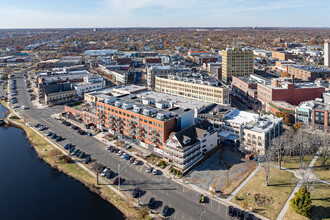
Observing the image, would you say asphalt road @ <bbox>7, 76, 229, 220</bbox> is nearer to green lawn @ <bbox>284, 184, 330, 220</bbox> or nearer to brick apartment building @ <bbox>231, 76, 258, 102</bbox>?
green lawn @ <bbox>284, 184, 330, 220</bbox>

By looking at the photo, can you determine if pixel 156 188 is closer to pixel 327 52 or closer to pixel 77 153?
pixel 77 153

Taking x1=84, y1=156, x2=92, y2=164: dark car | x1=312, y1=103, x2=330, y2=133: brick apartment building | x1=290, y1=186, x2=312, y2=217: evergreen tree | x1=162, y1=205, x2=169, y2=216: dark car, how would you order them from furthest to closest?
1. x1=312, y1=103, x2=330, y2=133: brick apartment building
2. x1=84, y1=156, x2=92, y2=164: dark car
3. x1=162, y1=205, x2=169, y2=216: dark car
4. x1=290, y1=186, x2=312, y2=217: evergreen tree

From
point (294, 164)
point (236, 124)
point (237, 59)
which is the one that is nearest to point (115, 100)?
point (236, 124)

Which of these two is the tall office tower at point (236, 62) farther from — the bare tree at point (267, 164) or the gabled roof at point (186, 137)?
the bare tree at point (267, 164)

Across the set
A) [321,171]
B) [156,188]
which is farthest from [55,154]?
[321,171]

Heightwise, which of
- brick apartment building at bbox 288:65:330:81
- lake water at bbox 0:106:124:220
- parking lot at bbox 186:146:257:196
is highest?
brick apartment building at bbox 288:65:330:81

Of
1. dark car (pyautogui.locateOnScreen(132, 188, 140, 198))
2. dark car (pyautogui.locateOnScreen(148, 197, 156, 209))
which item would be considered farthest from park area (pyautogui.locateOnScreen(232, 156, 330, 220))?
dark car (pyautogui.locateOnScreen(132, 188, 140, 198))

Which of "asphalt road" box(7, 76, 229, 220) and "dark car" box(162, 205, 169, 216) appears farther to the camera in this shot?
"asphalt road" box(7, 76, 229, 220)

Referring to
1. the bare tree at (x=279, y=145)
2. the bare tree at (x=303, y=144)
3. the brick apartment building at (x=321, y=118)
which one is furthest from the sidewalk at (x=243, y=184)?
the brick apartment building at (x=321, y=118)
